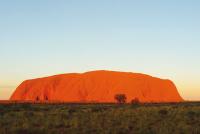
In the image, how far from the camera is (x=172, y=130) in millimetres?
21094

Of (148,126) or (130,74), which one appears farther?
(130,74)

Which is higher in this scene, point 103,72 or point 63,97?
point 103,72

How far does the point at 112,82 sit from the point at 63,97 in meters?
21.3

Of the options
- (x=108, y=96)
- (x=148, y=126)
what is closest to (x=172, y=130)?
(x=148, y=126)

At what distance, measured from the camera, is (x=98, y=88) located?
169 metres

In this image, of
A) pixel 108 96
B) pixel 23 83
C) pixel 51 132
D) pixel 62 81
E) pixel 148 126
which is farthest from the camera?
pixel 23 83

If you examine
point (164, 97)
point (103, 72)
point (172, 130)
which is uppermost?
point (103, 72)

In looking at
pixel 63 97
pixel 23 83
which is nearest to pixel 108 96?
pixel 63 97

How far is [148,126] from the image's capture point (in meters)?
23.3

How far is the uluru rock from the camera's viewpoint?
168000 millimetres

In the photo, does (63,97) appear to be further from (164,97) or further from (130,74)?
(164,97)

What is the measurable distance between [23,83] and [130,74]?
50.3 meters

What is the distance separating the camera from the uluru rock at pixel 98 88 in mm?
168000

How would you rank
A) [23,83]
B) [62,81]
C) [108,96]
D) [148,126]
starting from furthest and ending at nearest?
1. [23,83]
2. [62,81]
3. [108,96]
4. [148,126]
